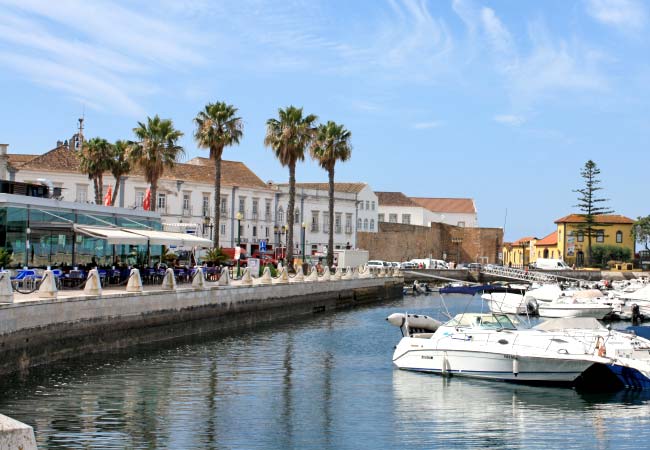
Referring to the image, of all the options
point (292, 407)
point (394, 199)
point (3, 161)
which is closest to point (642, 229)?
point (394, 199)

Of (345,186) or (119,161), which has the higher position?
(345,186)

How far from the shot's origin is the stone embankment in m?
21.5

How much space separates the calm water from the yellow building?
295 ft

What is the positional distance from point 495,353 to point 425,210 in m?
101

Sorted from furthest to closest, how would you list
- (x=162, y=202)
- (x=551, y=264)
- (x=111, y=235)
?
1. (x=551, y=264)
2. (x=162, y=202)
3. (x=111, y=235)

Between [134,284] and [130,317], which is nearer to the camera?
[130,317]

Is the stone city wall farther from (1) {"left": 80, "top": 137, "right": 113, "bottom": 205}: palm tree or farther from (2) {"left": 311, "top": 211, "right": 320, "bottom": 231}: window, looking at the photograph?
(1) {"left": 80, "top": 137, "right": 113, "bottom": 205}: palm tree

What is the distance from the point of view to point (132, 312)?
2831 cm

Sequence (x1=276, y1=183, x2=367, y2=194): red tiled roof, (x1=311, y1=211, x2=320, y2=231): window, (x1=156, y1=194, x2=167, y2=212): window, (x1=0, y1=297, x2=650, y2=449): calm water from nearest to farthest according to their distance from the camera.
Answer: (x1=0, y1=297, x2=650, y2=449): calm water < (x1=156, y1=194, x2=167, y2=212): window < (x1=311, y1=211, x2=320, y2=231): window < (x1=276, y1=183, x2=367, y2=194): red tiled roof

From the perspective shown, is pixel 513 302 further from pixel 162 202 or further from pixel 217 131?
pixel 162 202

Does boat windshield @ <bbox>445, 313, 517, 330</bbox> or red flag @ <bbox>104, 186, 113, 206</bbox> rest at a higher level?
red flag @ <bbox>104, 186, 113, 206</bbox>

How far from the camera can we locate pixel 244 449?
14805mm

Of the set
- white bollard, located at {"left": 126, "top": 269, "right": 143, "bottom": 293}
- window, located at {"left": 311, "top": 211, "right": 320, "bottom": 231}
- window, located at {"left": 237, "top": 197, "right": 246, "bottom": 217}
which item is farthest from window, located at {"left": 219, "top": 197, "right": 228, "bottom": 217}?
white bollard, located at {"left": 126, "top": 269, "right": 143, "bottom": 293}

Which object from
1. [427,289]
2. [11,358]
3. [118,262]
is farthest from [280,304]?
[427,289]
